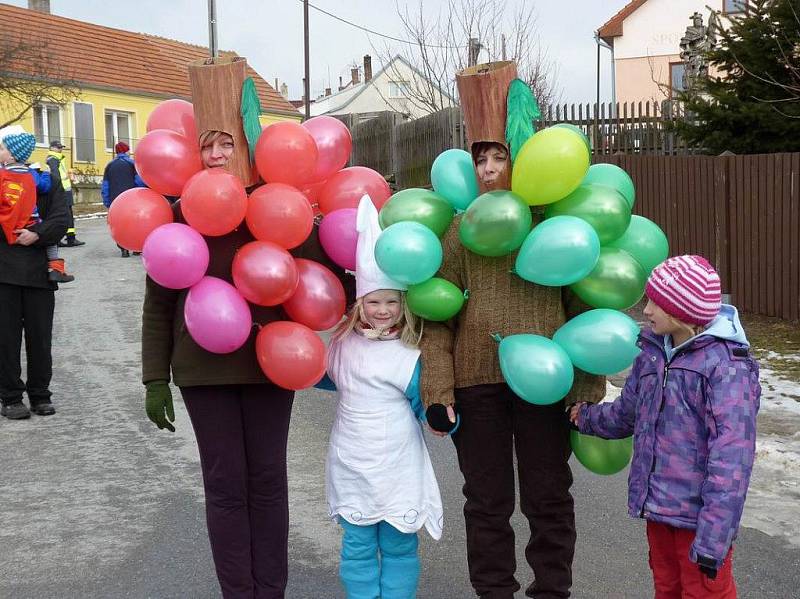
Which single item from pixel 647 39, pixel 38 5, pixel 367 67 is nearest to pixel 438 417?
pixel 647 39

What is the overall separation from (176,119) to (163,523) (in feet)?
6.91

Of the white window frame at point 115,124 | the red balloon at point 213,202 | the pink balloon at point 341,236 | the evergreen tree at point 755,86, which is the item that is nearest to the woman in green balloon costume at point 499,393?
the pink balloon at point 341,236

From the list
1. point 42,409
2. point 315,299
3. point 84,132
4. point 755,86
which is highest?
point 84,132

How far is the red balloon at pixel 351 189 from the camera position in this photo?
12.0ft

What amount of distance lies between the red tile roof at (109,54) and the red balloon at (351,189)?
28.7m

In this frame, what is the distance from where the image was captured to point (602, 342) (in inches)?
126

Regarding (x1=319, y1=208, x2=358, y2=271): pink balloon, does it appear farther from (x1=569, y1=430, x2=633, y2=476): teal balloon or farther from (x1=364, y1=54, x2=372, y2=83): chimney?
(x1=364, y1=54, x2=372, y2=83): chimney

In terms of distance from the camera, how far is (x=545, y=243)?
10.4ft

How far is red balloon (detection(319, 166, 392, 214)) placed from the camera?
12.0 ft

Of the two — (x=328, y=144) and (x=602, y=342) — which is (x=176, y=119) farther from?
(x=602, y=342)

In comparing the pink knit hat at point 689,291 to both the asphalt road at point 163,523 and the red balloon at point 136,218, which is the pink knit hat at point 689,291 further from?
the red balloon at point 136,218

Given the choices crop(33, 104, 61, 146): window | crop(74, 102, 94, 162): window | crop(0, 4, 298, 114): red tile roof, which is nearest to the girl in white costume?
crop(0, 4, 298, 114): red tile roof

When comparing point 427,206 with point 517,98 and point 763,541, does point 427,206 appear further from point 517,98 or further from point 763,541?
point 763,541

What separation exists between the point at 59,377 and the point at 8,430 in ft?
5.55
